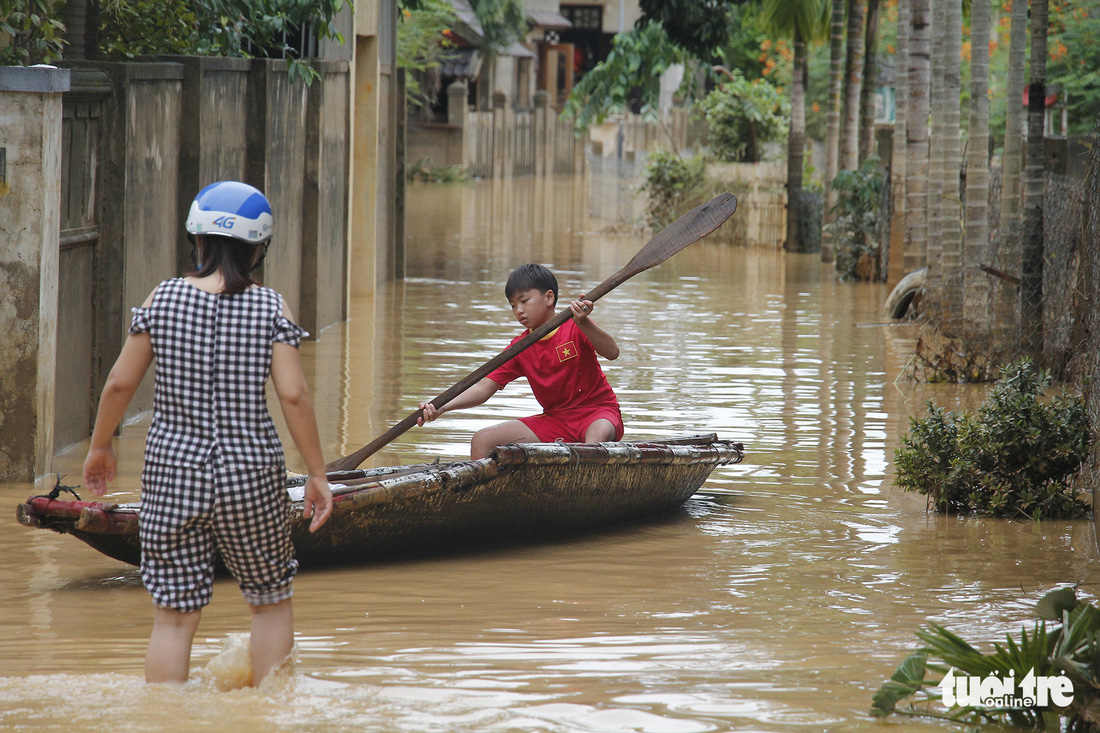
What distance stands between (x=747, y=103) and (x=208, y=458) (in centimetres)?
2319

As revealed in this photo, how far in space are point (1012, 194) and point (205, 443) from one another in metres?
8.75

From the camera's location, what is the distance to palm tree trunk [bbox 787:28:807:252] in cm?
2319

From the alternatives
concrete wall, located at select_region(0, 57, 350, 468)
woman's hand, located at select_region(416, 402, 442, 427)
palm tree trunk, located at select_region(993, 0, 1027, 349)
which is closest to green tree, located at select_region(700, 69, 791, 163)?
concrete wall, located at select_region(0, 57, 350, 468)

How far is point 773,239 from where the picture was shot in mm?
24906

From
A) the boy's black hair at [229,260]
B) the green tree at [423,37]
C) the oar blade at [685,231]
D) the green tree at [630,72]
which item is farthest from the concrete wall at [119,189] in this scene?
the green tree at [423,37]

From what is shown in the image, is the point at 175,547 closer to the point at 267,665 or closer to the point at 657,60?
the point at 267,665

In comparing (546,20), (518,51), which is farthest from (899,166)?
(546,20)

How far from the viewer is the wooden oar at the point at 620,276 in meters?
6.52

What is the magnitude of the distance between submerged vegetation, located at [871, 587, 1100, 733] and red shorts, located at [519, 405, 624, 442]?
3029 millimetres

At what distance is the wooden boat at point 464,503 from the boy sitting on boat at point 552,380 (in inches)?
13.6

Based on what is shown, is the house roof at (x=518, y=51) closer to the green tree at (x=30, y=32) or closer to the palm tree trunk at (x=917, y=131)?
the palm tree trunk at (x=917, y=131)

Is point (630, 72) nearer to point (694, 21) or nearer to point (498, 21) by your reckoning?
point (694, 21)

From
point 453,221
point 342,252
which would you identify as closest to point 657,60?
point 453,221

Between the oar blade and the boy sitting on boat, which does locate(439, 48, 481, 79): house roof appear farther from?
the boy sitting on boat
